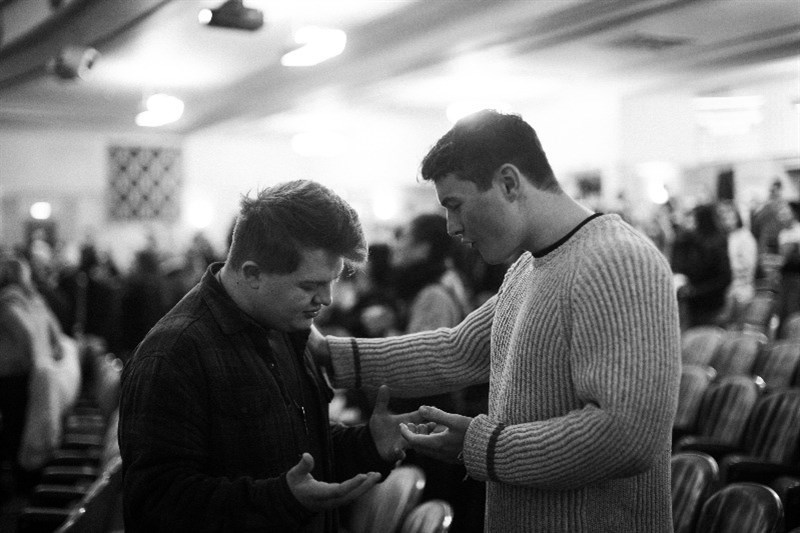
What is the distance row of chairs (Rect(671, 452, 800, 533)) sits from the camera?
90.3 inches

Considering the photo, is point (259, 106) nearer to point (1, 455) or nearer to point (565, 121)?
point (565, 121)

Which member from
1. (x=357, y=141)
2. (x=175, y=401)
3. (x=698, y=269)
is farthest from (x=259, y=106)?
(x=175, y=401)

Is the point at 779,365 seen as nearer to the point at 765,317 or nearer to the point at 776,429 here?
the point at 776,429

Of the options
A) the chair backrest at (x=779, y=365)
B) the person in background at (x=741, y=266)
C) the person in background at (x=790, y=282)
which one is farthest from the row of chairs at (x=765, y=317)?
the chair backrest at (x=779, y=365)

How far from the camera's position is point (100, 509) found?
Result: 9.39ft

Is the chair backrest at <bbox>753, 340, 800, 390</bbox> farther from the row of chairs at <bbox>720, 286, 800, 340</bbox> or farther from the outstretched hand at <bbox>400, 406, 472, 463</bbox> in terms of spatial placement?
the outstretched hand at <bbox>400, 406, 472, 463</bbox>

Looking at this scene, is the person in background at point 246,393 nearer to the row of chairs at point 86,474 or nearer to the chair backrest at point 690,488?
the row of chairs at point 86,474

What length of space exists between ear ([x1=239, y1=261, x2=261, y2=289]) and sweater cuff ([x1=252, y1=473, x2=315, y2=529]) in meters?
0.36

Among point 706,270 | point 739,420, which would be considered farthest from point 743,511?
point 706,270

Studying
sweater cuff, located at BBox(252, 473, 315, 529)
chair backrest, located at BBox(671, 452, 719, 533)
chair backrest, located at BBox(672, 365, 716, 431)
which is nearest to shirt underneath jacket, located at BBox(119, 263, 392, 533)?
sweater cuff, located at BBox(252, 473, 315, 529)

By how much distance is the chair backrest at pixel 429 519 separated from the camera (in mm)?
2285

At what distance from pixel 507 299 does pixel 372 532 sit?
110 centimetres

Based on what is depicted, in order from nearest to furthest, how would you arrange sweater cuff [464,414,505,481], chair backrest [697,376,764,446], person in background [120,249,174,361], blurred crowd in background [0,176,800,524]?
sweater cuff [464,414,505,481], blurred crowd in background [0,176,800,524], chair backrest [697,376,764,446], person in background [120,249,174,361]

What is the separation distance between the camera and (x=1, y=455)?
538cm
